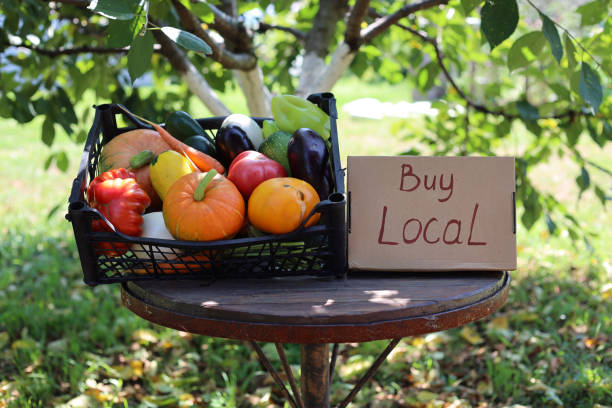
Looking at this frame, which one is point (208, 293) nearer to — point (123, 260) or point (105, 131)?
point (123, 260)

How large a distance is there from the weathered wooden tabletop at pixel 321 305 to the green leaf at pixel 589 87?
444mm

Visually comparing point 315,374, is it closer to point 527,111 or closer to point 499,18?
point 499,18

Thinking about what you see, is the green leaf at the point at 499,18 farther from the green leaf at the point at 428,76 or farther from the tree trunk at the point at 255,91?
the green leaf at the point at 428,76

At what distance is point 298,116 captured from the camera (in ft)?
4.17

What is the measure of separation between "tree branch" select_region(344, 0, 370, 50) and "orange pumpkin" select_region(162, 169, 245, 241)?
94 cm

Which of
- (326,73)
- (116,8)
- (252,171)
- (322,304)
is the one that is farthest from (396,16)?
(322,304)

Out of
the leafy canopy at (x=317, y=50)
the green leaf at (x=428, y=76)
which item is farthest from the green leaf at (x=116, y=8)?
the green leaf at (x=428, y=76)

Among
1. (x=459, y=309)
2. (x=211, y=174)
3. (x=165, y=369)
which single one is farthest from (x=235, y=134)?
(x=165, y=369)

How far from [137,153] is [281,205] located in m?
0.43

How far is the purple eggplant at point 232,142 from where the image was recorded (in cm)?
124

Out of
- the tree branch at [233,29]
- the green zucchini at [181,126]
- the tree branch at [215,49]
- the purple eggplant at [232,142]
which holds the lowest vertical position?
the purple eggplant at [232,142]

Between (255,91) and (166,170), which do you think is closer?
(166,170)

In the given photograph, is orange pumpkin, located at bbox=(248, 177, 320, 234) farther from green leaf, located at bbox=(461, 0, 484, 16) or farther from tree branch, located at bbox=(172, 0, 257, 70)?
tree branch, located at bbox=(172, 0, 257, 70)

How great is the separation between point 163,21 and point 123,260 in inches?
41.5
